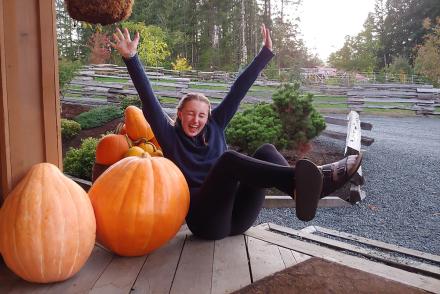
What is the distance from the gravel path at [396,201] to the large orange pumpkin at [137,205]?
169cm

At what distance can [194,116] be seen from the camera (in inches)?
64.6

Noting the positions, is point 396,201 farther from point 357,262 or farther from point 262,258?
point 262,258

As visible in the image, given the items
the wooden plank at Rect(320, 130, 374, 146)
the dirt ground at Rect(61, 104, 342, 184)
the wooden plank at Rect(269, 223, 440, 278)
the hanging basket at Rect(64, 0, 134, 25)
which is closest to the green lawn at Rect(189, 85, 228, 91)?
the dirt ground at Rect(61, 104, 342, 184)

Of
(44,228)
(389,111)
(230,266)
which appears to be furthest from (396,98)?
(44,228)

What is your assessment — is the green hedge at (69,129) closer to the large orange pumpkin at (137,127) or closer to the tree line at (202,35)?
the tree line at (202,35)

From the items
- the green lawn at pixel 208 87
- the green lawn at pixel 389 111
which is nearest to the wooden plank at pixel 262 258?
the green lawn at pixel 208 87

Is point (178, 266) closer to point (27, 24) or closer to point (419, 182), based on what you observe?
point (27, 24)

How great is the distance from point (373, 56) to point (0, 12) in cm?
838

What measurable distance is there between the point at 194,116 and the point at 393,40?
7.53 metres

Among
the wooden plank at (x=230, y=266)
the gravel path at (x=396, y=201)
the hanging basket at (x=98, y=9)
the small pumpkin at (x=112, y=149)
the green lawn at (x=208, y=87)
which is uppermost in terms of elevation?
the hanging basket at (x=98, y=9)

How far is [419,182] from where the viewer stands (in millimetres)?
3723

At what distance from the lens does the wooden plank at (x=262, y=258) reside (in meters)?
1.37

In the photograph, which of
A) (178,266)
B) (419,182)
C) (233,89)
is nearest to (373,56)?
(419,182)

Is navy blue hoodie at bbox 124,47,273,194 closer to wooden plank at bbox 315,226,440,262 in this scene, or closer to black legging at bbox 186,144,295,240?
black legging at bbox 186,144,295,240
